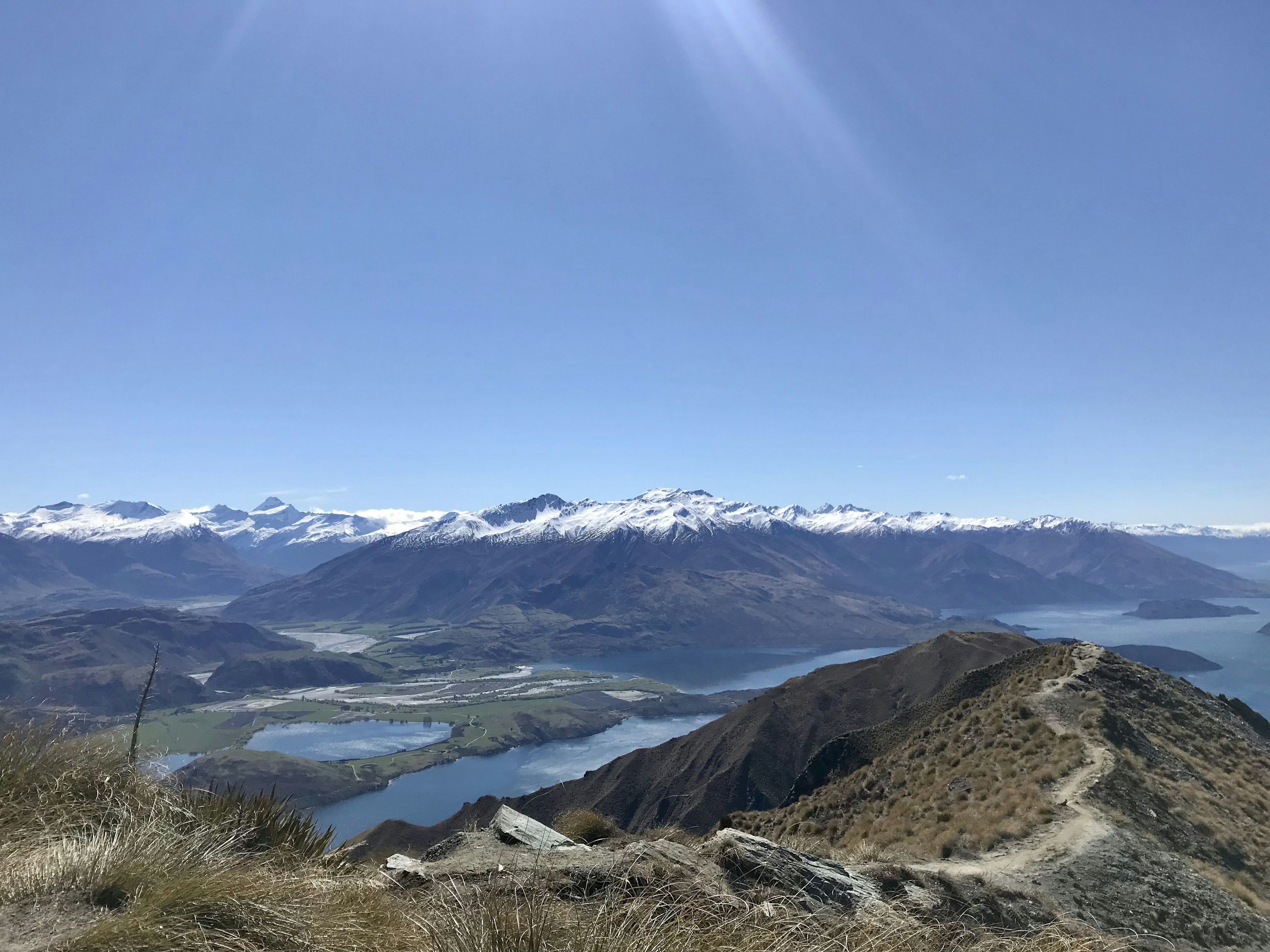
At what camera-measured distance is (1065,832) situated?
51.1 ft

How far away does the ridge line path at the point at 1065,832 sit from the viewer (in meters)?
13.9

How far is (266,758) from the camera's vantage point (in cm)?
12738

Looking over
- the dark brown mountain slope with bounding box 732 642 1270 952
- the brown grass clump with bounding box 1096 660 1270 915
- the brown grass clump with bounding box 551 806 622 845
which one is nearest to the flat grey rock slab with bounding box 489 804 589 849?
the brown grass clump with bounding box 551 806 622 845

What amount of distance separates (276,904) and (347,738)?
18570 centimetres

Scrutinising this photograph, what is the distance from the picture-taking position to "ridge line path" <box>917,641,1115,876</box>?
13.9 metres

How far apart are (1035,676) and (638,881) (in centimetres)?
3168

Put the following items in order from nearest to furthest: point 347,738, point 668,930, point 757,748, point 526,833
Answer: point 668,930, point 526,833, point 757,748, point 347,738

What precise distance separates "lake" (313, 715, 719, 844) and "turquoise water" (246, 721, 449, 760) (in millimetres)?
20726

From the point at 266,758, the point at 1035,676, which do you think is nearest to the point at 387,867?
the point at 1035,676

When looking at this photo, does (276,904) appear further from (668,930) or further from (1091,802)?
(1091,802)

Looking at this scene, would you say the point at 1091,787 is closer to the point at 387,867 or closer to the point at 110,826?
the point at 387,867

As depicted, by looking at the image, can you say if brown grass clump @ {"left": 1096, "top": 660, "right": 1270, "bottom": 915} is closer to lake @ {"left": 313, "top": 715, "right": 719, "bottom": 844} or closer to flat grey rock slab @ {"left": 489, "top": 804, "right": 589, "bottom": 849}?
flat grey rock slab @ {"left": 489, "top": 804, "right": 589, "bottom": 849}

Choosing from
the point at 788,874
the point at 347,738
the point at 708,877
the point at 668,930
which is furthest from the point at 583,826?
the point at 347,738

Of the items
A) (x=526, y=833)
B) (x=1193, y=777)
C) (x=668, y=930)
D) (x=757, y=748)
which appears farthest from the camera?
(x=757, y=748)
